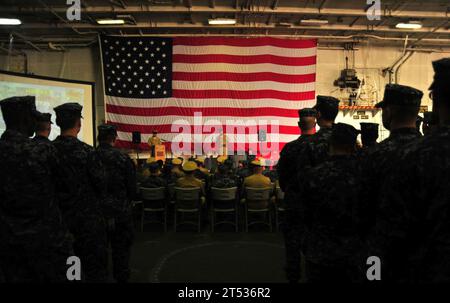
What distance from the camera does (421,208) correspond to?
114 centimetres

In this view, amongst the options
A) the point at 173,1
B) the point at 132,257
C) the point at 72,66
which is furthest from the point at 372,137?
the point at 72,66

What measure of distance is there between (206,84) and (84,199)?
8741mm

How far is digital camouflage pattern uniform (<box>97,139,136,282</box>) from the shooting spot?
323cm

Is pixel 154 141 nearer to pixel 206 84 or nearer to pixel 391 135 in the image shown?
pixel 206 84

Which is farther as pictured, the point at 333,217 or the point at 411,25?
the point at 411,25

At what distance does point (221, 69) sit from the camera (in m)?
10.9

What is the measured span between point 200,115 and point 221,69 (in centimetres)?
171

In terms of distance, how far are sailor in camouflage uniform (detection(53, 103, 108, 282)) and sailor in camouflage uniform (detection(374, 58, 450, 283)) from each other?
2.08m

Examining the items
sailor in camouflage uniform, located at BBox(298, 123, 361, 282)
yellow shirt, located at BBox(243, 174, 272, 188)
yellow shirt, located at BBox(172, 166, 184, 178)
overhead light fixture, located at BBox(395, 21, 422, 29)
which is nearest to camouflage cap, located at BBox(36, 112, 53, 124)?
sailor in camouflage uniform, located at BBox(298, 123, 361, 282)

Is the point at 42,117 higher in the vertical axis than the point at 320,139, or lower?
higher

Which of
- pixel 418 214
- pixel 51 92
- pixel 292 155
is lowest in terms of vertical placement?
pixel 418 214

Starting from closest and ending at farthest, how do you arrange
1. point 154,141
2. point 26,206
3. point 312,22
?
point 26,206 → point 312,22 → point 154,141

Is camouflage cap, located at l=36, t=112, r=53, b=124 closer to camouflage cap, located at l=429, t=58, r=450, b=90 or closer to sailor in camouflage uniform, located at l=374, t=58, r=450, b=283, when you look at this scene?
sailor in camouflage uniform, located at l=374, t=58, r=450, b=283

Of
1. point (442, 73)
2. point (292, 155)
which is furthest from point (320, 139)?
point (442, 73)
